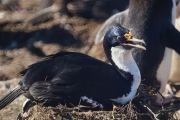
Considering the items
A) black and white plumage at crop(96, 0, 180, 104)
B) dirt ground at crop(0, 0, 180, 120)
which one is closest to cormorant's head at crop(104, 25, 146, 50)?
black and white plumage at crop(96, 0, 180, 104)

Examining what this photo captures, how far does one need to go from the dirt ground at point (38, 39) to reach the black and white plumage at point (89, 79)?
2.73 m

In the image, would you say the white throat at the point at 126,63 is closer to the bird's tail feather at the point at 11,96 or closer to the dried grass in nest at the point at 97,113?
the dried grass in nest at the point at 97,113

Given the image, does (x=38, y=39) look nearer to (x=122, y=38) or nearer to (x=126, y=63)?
(x=126, y=63)

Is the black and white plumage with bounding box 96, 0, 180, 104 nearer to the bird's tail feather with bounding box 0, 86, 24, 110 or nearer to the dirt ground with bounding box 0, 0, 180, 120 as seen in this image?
the dirt ground with bounding box 0, 0, 180, 120

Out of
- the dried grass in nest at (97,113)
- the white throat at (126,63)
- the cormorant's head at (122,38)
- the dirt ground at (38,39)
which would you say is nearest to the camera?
the dried grass in nest at (97,113)

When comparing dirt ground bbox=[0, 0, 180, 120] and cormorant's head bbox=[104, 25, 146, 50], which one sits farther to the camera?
dirt ground bbox=[0, 0, 180, 120]

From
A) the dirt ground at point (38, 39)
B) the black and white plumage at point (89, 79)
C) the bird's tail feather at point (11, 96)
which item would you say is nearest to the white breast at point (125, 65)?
the black and white plumage at point (89, 79)

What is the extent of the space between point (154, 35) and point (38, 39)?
2731 mm

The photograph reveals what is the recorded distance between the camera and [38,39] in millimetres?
8031

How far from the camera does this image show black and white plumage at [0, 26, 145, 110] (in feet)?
13.6

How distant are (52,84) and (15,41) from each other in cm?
409

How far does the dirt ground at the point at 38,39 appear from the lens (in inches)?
295

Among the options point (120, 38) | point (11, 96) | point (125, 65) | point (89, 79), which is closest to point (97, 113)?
point (89, 79)

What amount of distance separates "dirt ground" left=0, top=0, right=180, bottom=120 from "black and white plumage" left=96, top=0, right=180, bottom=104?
139 centimetres
